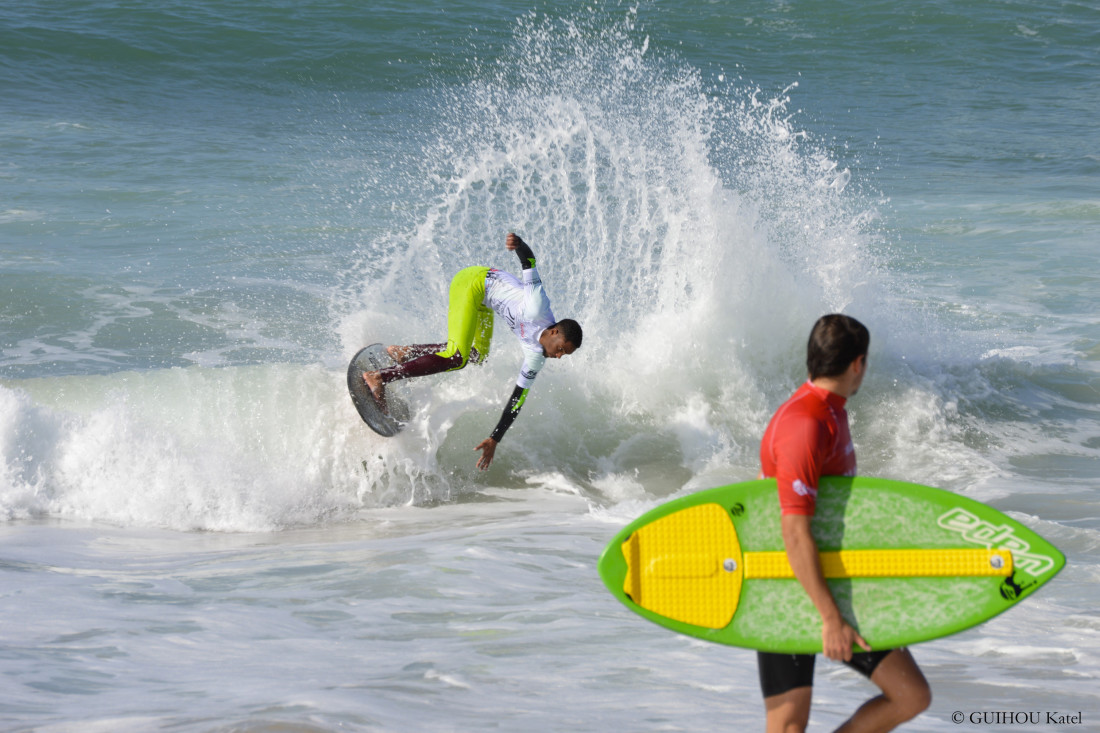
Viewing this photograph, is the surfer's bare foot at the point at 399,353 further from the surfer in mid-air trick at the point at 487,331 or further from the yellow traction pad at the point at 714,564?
the yellow traction pad at the point at 714,564

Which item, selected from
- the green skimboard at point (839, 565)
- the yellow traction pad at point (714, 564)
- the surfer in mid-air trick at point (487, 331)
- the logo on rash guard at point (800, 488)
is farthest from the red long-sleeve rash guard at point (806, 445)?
the surfer in mid-air trick at point (487, 331)

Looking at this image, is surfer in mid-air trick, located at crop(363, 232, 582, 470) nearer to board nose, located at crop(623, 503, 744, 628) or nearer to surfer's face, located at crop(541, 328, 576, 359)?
surfer's face, located at crop(541, 328, 576, 359)

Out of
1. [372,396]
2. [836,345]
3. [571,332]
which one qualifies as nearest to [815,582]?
[836,345]

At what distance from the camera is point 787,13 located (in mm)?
27641

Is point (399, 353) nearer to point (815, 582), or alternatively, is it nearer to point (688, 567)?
point (688, 567)

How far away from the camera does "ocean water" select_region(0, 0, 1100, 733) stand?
4141 millimetres

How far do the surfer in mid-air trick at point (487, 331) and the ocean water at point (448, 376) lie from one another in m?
0.85

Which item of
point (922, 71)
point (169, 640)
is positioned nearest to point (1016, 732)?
point (169, 640)

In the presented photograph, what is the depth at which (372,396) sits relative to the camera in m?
7.22

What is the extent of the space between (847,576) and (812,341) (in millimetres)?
630

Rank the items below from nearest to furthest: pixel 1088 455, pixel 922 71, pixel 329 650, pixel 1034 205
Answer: pixel 329 650
pixel 1088 455
pixel 1034 205
pixel 922 71

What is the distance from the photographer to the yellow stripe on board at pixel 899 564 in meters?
2.70

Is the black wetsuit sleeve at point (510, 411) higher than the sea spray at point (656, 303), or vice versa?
the sea spray at point (656, 303)

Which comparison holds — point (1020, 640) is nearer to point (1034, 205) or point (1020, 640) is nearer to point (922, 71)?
point (1034, 205)
